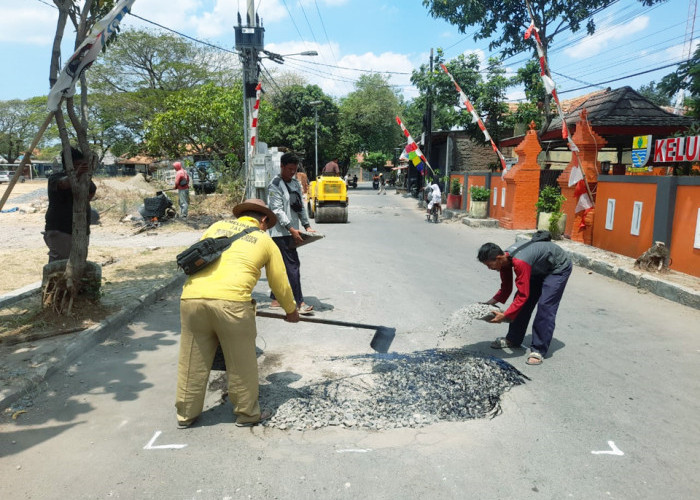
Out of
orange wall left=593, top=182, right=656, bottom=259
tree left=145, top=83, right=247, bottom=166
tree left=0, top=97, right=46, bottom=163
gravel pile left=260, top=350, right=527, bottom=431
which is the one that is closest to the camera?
gravel pile left=260, top=350, right=527, bottom=431

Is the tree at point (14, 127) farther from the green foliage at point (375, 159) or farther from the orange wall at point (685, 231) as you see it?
the orange wall at point (685, 231)

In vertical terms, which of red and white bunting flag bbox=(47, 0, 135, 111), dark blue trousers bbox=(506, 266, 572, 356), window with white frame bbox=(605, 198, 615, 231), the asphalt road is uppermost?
red and white bunting flag bbox=(47, 0, 135, 111)

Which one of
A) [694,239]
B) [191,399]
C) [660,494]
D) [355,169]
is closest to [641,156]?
[694,239]

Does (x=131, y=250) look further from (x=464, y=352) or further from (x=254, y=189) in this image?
(x=464, y=352)

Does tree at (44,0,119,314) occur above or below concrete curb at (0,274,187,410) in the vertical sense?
above

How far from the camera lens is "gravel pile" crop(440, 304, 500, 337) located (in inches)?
201

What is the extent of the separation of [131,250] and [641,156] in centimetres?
1052

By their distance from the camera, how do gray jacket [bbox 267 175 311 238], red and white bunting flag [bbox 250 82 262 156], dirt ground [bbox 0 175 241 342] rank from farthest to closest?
red and white bunting flag [bbox 250 82 262 156] → gray jacket [bbox 267 175 311 238] → dirt ground [bbox 0 175 241 342]

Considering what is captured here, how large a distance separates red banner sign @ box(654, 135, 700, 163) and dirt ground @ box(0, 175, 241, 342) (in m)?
8.76

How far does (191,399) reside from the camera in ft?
11.1

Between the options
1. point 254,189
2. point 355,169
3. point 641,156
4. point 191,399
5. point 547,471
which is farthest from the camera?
point 355,169

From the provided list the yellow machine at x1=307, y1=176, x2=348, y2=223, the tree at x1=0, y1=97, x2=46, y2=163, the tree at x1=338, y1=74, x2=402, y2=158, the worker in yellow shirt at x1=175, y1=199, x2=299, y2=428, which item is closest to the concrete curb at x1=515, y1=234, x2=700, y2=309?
the worker in yellow shirt at x1=175, y1=199, x2=299, y2=428

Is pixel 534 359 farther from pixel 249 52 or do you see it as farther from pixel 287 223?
pixel 249 52

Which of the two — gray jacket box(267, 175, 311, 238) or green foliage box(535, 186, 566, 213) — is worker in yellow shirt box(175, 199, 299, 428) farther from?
green foliage box(535, 186, 566, 213)
